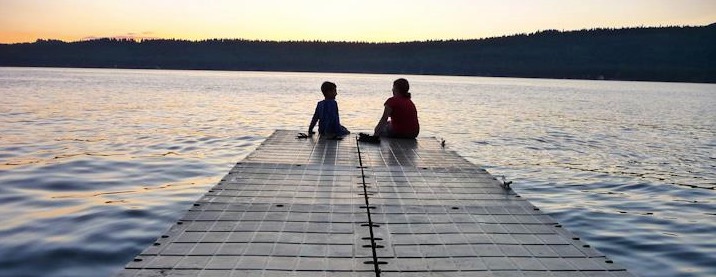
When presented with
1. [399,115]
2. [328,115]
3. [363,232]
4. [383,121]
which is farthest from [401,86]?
[363,232]

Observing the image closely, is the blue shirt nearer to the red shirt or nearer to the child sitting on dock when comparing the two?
the child sitting on dock

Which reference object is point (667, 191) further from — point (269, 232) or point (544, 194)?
point (269, 232)

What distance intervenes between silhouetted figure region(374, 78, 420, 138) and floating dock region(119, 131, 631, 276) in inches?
167

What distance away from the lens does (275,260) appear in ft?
15.2

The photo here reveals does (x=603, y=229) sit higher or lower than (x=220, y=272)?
lower

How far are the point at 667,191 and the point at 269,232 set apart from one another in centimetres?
949

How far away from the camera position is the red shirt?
43.5 feet

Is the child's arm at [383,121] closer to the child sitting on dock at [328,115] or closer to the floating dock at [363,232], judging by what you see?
the child sitting on dock at [328,115]

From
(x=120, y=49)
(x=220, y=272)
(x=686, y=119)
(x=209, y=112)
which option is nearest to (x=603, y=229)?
(x=220, y=272)

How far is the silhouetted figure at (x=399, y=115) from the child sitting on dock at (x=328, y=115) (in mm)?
1086

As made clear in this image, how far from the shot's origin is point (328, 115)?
14203 millimetres

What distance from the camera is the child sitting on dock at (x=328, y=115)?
1348 cm

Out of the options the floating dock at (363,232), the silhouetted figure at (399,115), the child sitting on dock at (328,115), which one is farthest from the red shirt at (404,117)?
the floating dock at (363,232)

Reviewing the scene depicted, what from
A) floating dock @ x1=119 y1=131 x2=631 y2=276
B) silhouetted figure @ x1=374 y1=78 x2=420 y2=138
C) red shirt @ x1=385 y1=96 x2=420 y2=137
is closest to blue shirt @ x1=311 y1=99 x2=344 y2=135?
silhouetted figure @ x1=374 y1=78 x2=420 y2=138
